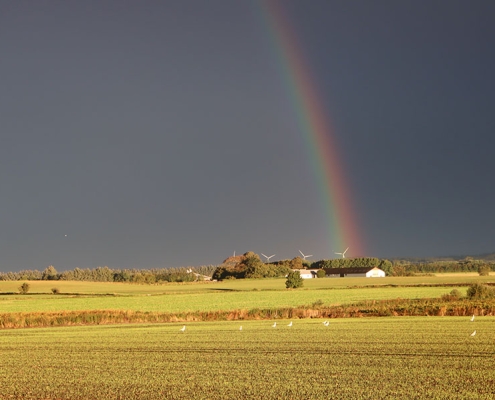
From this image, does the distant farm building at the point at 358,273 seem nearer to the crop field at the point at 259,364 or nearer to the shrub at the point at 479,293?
the shrub at the point at 479,293

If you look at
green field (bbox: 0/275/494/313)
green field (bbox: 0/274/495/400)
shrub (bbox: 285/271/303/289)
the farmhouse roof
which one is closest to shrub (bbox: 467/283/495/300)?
green field (bbox: 0/275/494/313)

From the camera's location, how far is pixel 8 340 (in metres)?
34.2

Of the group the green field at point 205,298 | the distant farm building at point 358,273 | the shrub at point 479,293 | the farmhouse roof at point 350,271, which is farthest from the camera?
the farmhouse roof at point 350,271

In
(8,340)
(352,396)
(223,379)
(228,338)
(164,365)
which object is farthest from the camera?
(8,340)

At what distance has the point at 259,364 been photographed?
74.1 feet

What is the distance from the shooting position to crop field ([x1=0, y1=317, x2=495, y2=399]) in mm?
17812

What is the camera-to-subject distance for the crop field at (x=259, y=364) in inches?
701

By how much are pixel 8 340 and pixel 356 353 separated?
1915 cm

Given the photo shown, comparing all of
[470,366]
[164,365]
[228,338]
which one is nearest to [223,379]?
[164,365]

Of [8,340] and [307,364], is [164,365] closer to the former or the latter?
[307,364]

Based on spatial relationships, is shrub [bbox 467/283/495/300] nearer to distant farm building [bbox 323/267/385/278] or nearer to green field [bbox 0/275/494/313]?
green field [bbox 0/275/494/313]

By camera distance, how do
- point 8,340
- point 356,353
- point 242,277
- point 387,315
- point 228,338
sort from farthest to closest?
1. point 242,277
2. point 387,315
3. point 8,340
4. point 228,338
5. point 356,353

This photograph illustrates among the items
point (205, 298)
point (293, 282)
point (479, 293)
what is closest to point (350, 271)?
point (293, 282)

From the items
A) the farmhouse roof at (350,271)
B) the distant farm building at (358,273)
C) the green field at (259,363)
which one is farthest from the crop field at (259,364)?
the farmhouse roof at (350,271)
